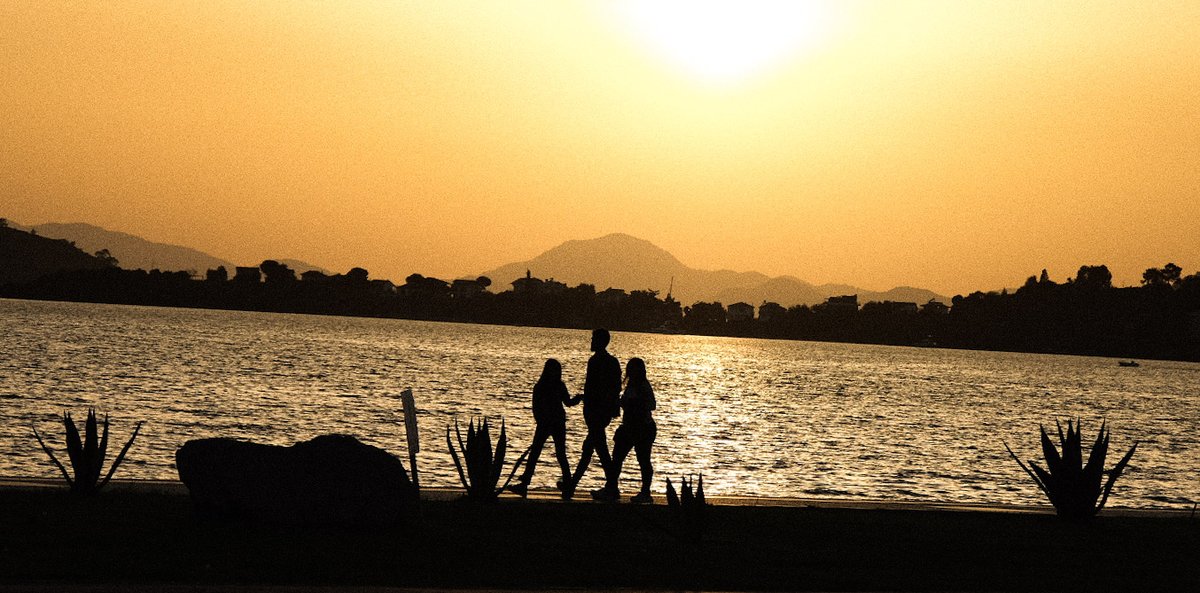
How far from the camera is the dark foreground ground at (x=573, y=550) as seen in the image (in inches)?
406

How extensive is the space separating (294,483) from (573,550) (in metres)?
2.57

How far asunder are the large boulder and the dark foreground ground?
6.4 inches

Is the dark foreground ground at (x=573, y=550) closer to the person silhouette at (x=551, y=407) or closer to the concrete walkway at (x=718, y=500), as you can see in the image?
the concrete walkway at (x=718, y=500)

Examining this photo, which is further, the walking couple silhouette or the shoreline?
the walking couple silhouette

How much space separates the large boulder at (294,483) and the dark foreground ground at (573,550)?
164mm

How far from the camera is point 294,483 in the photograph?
40.4 ft

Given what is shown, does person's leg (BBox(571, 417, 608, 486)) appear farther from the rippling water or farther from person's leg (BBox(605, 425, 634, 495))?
the rippling water

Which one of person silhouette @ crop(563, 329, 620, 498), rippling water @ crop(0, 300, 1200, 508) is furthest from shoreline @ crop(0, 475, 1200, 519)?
rippling water @ crop(0, 300, 1200, 508)

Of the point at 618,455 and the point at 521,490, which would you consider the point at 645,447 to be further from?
the point at 521,490

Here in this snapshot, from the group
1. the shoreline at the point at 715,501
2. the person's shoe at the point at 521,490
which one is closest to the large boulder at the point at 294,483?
the shoreline at the point at 715,501

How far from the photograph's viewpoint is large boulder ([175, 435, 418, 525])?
39.9 ft

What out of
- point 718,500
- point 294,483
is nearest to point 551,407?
point 718,500

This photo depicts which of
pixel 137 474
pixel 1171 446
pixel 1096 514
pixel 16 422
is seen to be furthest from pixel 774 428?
pixel 1096 514

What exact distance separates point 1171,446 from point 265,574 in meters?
53.0
